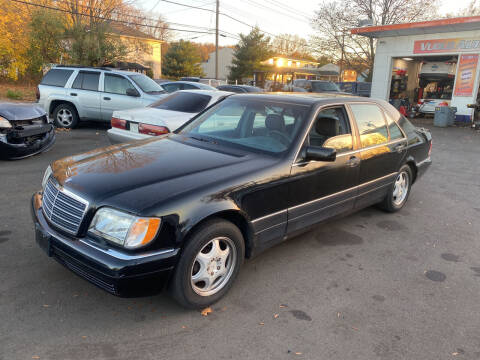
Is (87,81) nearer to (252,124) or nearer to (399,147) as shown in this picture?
(252,124)

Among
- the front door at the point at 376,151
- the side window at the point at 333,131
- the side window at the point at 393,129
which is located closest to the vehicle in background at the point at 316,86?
the side window at the point at 393,129

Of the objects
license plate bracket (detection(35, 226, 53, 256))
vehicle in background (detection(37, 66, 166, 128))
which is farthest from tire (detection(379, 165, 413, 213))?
vehicle in background (detection(37, 66, 166, 128))

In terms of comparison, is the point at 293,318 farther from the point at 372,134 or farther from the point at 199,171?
the point at 372,134

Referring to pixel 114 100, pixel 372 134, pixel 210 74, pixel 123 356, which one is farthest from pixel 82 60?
pixel 210 74

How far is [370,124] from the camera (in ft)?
14.6

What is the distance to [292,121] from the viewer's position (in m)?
3.67

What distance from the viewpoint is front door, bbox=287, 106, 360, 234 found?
3444mm

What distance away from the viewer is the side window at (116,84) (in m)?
10.2

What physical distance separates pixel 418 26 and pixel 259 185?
1662 centimetres

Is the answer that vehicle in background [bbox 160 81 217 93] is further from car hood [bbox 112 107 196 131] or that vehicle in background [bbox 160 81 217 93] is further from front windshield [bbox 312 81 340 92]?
front windshield [bbox 312 81 340 92]

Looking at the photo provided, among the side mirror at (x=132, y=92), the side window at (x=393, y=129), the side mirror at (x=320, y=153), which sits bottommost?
the side mirror at (x=320, y=153)

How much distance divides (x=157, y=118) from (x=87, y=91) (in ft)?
15.9

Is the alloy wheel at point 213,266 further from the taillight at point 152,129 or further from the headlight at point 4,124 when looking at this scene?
the headlight at point 4,124

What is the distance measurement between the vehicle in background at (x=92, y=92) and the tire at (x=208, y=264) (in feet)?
25.6
